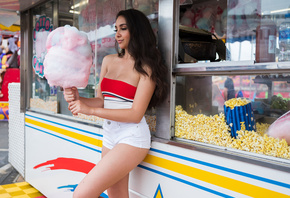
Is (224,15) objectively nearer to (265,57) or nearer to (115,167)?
(265,57)

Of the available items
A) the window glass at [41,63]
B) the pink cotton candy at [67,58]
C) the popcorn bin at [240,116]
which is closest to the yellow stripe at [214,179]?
the popcorn bin at [240,116]

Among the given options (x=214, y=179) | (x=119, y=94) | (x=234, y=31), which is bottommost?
(x=214, y=179)

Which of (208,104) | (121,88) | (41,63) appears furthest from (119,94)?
(41,63)

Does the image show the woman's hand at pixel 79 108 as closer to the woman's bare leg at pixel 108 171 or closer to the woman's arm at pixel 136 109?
the woman's arm at pixel 136 109

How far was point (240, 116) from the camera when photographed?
5.60 ft

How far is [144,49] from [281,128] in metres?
0.91

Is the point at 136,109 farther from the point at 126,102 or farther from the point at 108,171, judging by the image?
the point at 108,171

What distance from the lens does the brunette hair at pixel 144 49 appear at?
182cm

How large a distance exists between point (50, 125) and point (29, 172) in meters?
0.93

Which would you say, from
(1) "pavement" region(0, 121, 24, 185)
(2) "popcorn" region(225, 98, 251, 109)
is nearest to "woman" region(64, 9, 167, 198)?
(2) "popcorn" region(225, 98, 251, 109)

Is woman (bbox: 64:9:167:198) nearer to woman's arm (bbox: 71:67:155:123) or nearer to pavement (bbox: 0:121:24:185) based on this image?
woman's arm (bbox: 71:67:155:123)

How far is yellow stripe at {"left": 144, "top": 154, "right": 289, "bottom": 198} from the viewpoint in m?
1.43

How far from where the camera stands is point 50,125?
325 cm

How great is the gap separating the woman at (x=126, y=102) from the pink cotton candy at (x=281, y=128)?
0.69 meters
